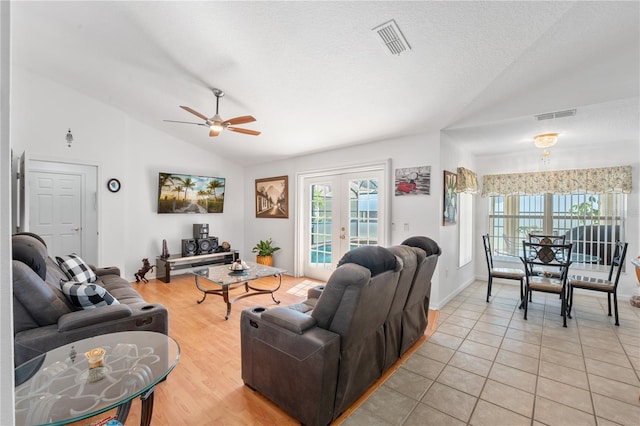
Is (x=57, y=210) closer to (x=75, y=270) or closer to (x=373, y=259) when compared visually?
(x=75, y=270)

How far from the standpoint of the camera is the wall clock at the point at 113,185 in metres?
5.00

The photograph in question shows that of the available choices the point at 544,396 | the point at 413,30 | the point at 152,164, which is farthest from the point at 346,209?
the point at 152,164

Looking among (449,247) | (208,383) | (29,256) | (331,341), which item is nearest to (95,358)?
(208,383)

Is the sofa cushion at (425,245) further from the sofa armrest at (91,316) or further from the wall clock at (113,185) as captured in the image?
the wall clock at (113,185)

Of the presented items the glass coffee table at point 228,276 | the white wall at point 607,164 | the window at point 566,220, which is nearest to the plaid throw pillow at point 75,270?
the glass coffee table at point 228,276

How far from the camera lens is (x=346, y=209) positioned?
16.3 ft

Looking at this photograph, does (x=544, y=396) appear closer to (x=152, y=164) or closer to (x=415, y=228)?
(x=415, y=228)

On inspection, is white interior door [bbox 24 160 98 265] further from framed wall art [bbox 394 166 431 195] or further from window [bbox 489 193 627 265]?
window [bbox 489 193 627 265]

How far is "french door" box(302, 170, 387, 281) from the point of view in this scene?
15.0 ft

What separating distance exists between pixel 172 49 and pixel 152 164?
10.4 ft

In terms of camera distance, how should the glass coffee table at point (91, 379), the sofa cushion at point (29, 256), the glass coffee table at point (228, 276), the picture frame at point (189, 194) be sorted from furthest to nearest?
the picture frame at point (189, 194), the glass coffee table at point (228, 276), the sofa cushion at point (29, 256), the glass coffee table at point (91, 379)

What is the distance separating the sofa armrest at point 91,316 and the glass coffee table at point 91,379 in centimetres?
20

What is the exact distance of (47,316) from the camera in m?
1.88

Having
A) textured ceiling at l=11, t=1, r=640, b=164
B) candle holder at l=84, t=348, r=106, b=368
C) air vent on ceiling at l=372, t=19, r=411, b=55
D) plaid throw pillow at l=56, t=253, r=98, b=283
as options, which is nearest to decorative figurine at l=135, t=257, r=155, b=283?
plaid throw pillow at l=56, t=253, r=98, b=283
